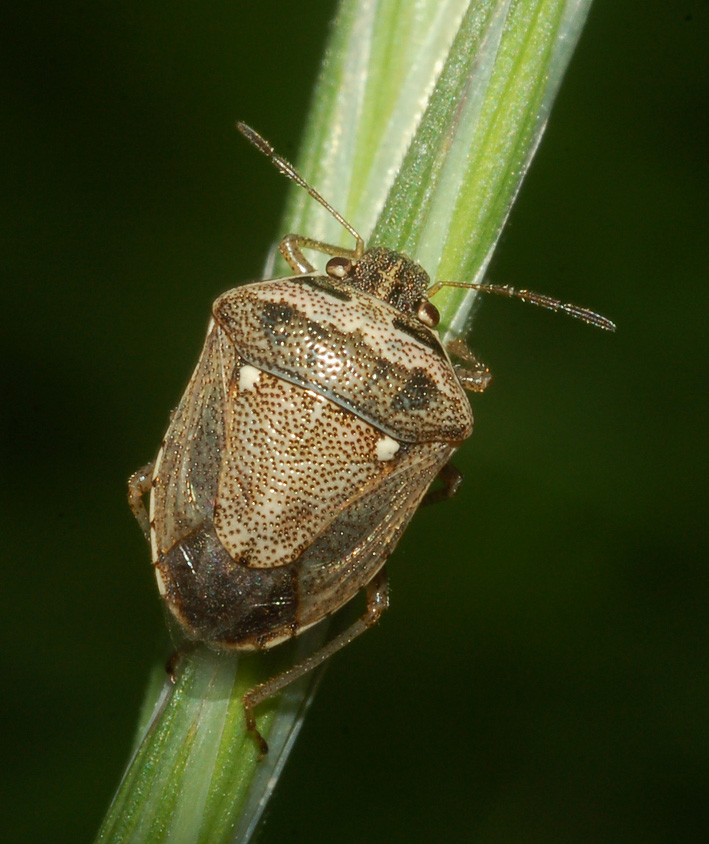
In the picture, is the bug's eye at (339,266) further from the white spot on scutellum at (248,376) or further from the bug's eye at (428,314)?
the white spot on scutellum at (248,376)

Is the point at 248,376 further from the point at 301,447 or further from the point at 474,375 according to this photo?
the point at 474,375

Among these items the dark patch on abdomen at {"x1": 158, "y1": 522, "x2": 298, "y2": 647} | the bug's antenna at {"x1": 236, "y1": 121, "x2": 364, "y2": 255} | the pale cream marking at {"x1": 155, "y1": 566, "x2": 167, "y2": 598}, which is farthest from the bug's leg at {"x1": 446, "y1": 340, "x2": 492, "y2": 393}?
the pale cream marking at {"x1": 155, "y1": 566, "x2": 167, "y2": 598}

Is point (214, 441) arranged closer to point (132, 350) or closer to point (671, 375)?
point (132, 350)

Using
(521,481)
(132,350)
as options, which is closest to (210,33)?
(132,350)

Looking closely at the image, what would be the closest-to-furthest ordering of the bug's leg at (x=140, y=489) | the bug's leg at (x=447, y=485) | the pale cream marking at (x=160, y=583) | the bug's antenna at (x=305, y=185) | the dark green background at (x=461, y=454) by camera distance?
the bug's antenna at (x=305, y=185) → the pale cream marking at (x=160, y=583) → the bug's leg at (x=140, y=489) → the bug's leg at (x=447, y=485) → the dark green background at (x=461, y=454)

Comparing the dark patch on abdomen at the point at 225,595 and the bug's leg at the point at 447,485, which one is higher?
the bug's leg at the point at 447,485

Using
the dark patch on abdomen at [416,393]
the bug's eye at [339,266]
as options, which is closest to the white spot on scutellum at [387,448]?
the dark patch on abdomen at [416,393]

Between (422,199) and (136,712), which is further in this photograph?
(136,712)

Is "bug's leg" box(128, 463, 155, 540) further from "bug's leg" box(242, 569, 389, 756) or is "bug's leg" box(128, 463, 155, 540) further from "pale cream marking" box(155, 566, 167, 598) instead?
"bug's leg" box(242, 569, 389, 756)
